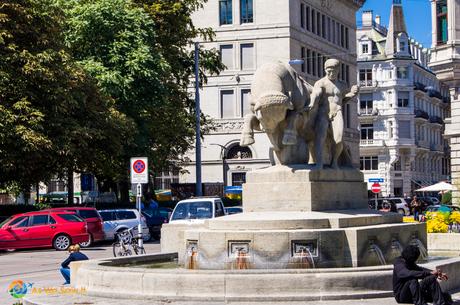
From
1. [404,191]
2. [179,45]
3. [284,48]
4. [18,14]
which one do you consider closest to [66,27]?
[18,14]

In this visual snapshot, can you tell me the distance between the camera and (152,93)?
43.8 metres

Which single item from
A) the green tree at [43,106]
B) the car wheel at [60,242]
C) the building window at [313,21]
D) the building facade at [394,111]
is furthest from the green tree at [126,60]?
the building facade at [394,111]

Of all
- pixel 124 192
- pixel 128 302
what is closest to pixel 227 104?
pixel 124 192

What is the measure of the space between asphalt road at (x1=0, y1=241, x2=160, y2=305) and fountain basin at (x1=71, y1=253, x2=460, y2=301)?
3560 mm

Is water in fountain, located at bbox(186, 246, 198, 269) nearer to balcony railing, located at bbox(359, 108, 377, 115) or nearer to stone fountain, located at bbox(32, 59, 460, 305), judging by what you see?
stone fountain, located at bbox(32, 59, 460, 305)

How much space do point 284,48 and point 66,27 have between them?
29.3 metres

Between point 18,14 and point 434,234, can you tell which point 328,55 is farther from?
point 434,234

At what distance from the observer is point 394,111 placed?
3851 inches

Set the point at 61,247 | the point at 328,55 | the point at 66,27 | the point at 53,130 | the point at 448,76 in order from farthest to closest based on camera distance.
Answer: the point at 328,55 → the point at 448,76 → the point at 66,27 → the point at 53,130 → the point at 61,247

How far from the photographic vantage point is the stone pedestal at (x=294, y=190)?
16.6 metres

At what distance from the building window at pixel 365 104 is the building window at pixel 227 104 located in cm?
3034

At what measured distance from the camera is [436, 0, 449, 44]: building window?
58.1 m

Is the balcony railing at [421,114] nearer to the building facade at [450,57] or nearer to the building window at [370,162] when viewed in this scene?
the building window at [370,162]

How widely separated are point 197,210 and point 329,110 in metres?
14.6
